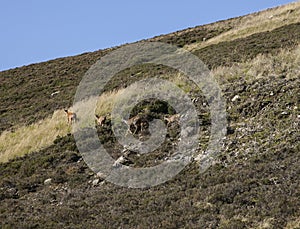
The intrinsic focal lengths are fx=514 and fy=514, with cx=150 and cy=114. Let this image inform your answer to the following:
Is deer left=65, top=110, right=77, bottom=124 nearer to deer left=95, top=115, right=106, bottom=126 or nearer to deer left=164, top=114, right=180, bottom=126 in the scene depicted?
deer left=95, top=115, right=106, bottom=126

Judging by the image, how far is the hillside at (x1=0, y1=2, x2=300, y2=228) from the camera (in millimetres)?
10914

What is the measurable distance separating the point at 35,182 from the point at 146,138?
396 centimetres

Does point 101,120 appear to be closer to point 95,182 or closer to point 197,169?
point 95,182

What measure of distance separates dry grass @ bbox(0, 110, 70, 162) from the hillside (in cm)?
7

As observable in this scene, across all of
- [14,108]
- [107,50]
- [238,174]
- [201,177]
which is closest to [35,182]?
[201,177]

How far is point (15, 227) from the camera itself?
39.5 ft

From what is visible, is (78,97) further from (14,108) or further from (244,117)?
(244,117)

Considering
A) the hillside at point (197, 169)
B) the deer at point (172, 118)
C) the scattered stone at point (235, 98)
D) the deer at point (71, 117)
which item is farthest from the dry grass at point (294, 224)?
the deer at point (71, 117)

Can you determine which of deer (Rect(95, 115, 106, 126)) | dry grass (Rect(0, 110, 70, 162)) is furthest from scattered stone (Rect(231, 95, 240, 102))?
dry grass (Rect(0, 110, 70, 162))

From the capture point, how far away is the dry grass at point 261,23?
36.7m

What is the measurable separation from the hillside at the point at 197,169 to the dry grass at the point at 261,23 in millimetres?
8380

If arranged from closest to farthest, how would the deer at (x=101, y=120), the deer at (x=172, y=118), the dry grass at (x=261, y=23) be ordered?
1. the deer at (x=172, y=118)
2. the deer at (x=101, y=120)
3. the dry grass at (x=261, y=23)

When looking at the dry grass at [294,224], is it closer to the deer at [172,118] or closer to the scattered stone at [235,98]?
the deer at [172,118]

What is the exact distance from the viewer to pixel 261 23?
3909 centimetres
